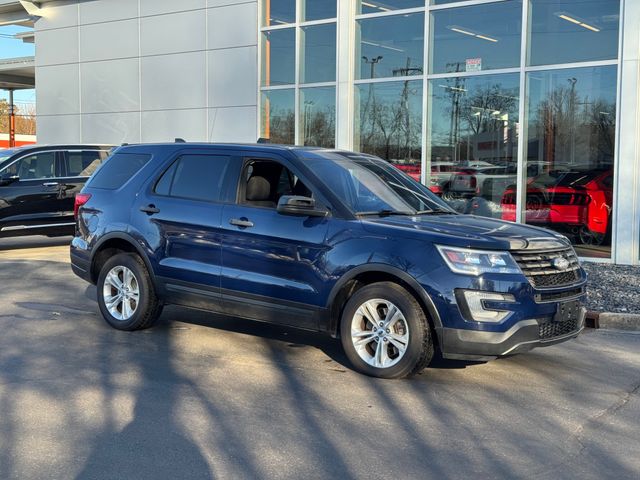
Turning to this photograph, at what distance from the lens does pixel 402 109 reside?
15.8 metres

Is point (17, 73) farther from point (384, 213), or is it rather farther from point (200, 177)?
point (384, 213)

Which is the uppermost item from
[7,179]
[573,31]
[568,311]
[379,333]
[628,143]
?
[573,31]

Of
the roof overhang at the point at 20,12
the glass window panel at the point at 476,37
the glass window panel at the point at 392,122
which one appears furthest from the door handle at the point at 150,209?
the roof overhang at the point at 20,12

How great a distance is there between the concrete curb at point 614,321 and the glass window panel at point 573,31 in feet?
20.1

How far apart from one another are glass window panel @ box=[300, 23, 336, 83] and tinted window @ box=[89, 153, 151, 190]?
9130 mm

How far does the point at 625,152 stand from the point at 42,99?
1615 centimetres

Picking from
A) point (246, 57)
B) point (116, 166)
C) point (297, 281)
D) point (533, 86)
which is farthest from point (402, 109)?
point (297, 281)

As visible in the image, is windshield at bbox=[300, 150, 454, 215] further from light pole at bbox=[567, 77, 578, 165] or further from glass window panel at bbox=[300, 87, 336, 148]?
glass window panel at bbox=[300, 87, 336, 148]

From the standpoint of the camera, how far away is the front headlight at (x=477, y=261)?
19.3ft

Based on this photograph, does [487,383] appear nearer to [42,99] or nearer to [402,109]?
[402,109]

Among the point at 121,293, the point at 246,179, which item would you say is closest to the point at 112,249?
the point at 121,293

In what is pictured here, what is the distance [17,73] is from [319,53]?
14.6 m

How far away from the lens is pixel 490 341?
5848 millimetres

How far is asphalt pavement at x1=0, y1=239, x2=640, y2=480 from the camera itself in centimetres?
450
